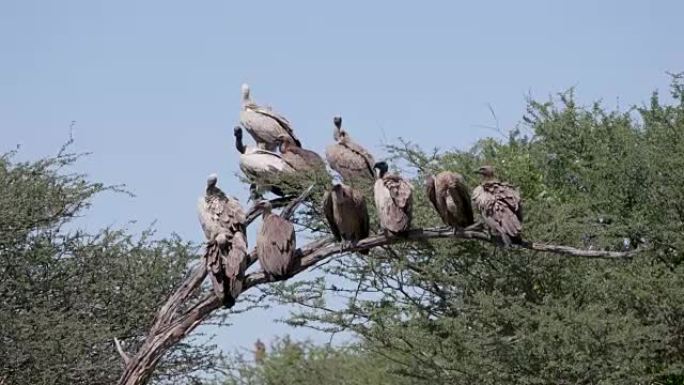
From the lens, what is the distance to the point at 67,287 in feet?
56.8

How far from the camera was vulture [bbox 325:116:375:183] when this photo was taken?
45.0ft

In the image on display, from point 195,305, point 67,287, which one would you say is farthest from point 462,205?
point 67,287

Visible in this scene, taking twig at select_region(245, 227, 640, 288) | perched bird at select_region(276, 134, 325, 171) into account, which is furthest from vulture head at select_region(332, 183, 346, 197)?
perched bird at select_region(276, 134, 325, 171)

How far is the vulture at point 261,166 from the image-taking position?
12.6 m

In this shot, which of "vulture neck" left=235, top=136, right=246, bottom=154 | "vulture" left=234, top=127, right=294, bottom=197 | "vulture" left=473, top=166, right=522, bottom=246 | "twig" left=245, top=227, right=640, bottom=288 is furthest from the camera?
"vulture neck" left=235, top=136, right=246, bottom=154

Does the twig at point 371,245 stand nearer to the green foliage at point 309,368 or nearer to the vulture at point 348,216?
the vulture at point 348,216

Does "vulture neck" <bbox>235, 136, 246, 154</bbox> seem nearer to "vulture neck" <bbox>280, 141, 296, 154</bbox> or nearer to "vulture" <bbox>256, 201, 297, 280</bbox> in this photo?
"vulture neck" <bbox>280, 141, 296, 154</bbox>

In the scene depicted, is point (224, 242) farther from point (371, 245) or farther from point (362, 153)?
point (362, 153)

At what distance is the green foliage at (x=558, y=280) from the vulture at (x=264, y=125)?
5.42ft

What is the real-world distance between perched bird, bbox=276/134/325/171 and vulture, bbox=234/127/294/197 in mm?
118

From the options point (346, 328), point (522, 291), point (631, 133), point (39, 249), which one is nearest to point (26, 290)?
point (39, 249)

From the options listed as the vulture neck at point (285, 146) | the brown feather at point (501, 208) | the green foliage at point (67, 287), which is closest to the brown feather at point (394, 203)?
the brown feather at point (501, 208)

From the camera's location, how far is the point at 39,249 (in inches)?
672

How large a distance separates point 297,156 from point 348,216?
2.72m
